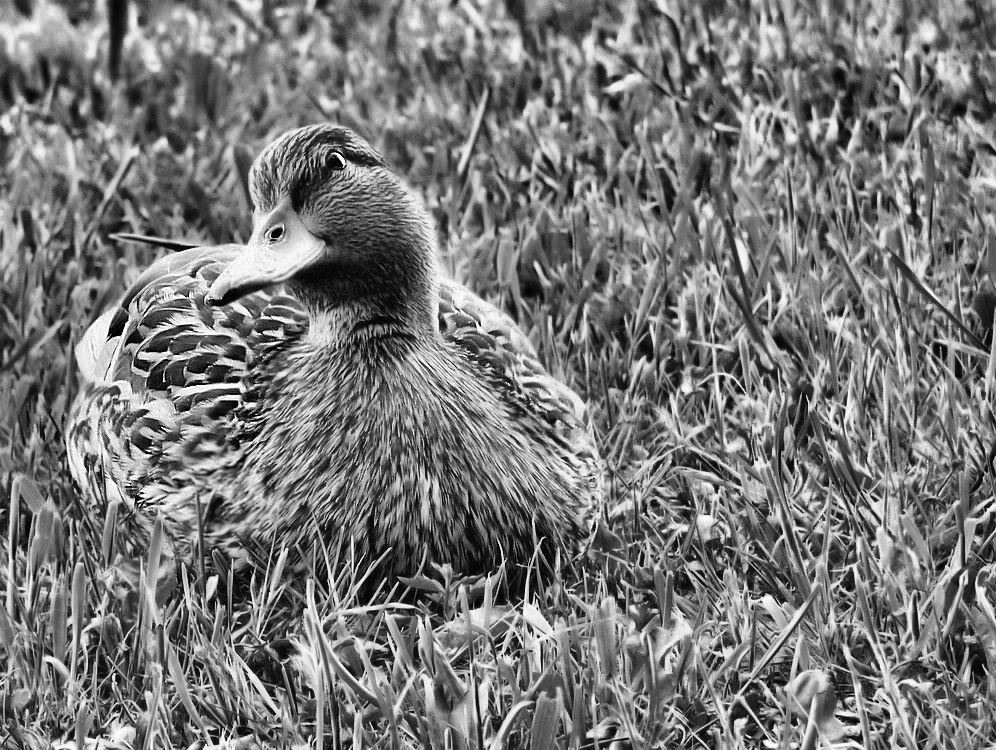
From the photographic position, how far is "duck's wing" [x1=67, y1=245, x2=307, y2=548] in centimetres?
401

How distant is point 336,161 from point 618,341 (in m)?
1.33

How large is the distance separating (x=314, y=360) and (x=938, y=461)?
1.56 meters

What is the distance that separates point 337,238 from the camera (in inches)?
143

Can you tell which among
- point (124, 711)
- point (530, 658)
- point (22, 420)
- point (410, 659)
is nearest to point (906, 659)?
point (530, 658)

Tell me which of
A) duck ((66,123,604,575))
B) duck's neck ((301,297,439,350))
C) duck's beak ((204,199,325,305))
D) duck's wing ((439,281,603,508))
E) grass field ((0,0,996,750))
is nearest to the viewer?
grass field ((0,0,996,750))

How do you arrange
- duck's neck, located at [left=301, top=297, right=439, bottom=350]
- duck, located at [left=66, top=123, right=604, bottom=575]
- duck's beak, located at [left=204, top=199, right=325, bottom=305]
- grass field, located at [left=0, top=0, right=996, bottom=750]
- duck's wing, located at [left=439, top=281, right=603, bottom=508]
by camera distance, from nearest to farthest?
grass field, located at [left=0, top=0, right=996, bottom=750], duck's beak, located at [left=204, top=199, right=325, bottom=305], duck, located at [left=66, top=123, right=604, bottom=575], duck's neck, located at [left=301, top=297, right=439, bottom=350], duck's wing, located at [left=439, top=281, right=603, bottom=508]

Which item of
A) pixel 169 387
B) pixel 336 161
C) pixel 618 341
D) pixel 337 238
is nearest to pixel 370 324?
pixel 337 238

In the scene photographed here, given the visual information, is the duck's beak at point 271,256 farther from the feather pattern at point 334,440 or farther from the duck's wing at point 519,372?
the duck's wing at point 519,372

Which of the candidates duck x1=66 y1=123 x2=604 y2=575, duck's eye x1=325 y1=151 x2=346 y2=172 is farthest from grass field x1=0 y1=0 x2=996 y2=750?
duck's eye x1=325 y1=151 x2=346 y2=172

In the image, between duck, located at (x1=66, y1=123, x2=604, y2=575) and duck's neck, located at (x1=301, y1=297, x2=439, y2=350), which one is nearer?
duck, located at (x1=66, y1=123, x2=604, y2=575)

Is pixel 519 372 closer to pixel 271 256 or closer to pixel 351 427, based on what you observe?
pixel 351 427

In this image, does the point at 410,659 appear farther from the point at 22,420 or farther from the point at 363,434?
the point at 22,420

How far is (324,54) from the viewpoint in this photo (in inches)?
263

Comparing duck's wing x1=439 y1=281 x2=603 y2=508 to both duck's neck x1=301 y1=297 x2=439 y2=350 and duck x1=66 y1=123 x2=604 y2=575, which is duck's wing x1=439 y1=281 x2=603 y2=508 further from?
duck's neck x1=301 y1=297 x2=439 y2=350
